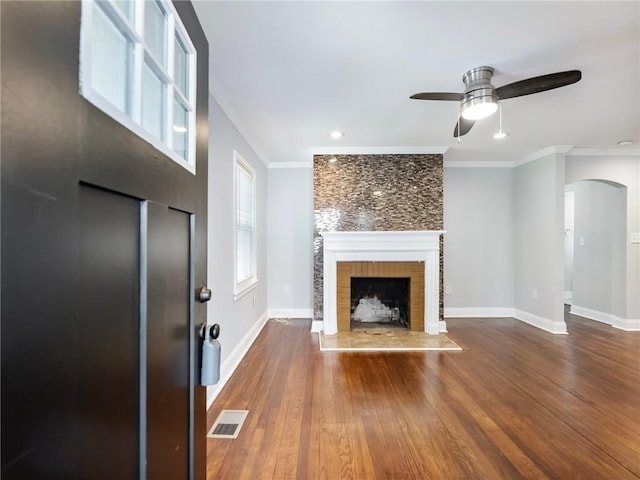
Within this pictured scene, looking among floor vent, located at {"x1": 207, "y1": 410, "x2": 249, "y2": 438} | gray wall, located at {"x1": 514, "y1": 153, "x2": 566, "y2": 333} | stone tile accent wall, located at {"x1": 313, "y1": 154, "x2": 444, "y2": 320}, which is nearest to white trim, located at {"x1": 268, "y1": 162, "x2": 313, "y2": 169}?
stone tile accent wall, located at {"x1": 313, "y1": 154, "x2": 444, "y2": 320}

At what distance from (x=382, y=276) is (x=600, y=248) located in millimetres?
3340

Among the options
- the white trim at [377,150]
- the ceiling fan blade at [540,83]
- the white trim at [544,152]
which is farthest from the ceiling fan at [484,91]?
the white trim at [544,152]

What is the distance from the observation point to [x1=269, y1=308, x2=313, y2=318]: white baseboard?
4.79m

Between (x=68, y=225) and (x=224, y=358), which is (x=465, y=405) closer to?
(x=224, y=358)

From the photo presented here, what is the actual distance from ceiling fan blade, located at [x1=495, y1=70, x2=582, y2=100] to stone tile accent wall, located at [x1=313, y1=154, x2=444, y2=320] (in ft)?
6.21

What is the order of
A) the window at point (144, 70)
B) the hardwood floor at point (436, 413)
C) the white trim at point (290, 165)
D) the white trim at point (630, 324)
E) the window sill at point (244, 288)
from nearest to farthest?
1. the window at point (144, 70)
2. the hardwood floor at point (436, 413)
3. the window sill at point (244, 288)
4. the white trim at point (630, 324)
5. the white trim at point (290, 165)

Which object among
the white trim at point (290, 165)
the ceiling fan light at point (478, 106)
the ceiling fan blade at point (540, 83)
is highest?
the white trim at point (290, 165)

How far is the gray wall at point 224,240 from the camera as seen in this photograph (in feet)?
8.04

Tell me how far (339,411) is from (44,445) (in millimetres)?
2086

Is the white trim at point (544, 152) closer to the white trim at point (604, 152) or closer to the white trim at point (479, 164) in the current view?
the white trim at point (479, 164)

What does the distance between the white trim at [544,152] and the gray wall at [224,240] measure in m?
3.92

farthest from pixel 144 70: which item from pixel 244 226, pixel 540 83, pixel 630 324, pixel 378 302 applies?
pixel 630 324

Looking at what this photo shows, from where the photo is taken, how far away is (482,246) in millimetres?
4832

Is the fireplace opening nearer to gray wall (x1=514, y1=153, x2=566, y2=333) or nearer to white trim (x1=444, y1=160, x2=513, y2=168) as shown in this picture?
gray wall (x1=514, y1=153, x2=566, y2=333)
